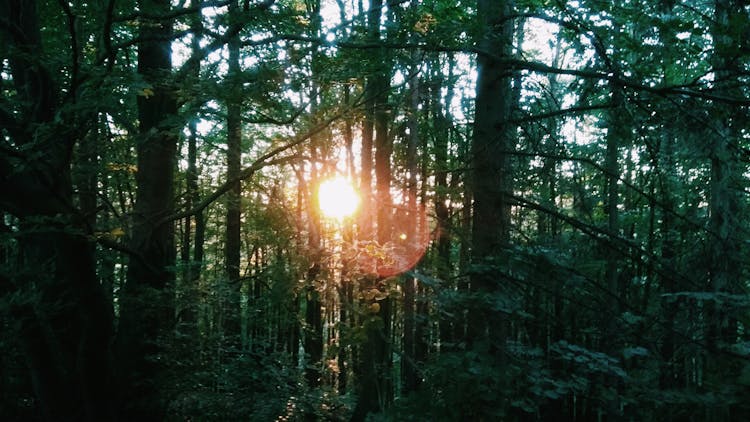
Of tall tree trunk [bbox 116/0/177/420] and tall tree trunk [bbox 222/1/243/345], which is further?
tall tree trunk [bbox 116/0/177/420]

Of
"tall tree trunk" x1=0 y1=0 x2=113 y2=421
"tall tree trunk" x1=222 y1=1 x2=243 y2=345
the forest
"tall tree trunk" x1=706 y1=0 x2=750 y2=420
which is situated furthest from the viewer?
"tall tree trunk" x1=222 y1=1 x2=243 y2=345

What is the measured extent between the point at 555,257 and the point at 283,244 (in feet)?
22.3

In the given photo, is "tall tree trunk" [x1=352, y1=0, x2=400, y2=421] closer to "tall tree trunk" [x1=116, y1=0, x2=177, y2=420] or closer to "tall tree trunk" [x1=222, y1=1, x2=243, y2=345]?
"tall tree trunk" [x1=222, y1=1, x2=243, y2=345]

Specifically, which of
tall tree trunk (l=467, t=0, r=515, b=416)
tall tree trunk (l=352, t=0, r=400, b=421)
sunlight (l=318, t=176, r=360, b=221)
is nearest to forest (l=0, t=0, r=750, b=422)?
tall tree trunk (l=467, t=0, r=515, b=416)

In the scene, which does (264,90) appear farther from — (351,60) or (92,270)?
(92,270)

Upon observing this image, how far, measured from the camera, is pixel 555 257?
4746 mm

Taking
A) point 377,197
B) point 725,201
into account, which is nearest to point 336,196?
point 377,197

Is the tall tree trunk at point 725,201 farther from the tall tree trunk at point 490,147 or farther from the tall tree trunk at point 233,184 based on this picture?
the tall tree trunk at point 233,184

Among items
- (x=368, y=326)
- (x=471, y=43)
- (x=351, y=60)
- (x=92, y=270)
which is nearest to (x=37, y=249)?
(x=92, y=270)

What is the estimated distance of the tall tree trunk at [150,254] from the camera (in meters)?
5.48

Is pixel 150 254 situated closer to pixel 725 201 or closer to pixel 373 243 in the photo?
pixel 373 243

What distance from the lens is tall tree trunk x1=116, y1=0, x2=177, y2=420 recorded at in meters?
5.48

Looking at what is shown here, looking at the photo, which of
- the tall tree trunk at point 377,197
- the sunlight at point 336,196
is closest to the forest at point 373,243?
the tall tree trunk at point 377,197

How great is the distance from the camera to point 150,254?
21.4 ft
